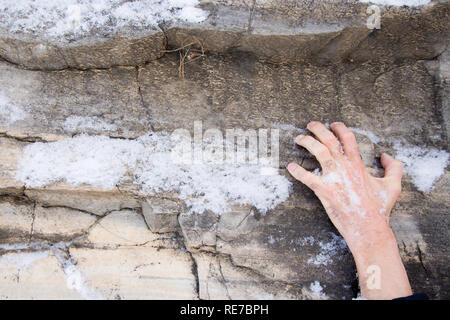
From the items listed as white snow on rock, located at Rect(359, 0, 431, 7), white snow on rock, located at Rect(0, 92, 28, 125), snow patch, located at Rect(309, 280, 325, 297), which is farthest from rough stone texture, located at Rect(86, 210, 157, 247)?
white snow on rock, located at Rect(359, 0, 431, 7)

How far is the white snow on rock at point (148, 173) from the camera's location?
5.24ft

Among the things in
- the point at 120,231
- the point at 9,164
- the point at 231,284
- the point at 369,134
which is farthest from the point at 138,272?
the point at 369,134

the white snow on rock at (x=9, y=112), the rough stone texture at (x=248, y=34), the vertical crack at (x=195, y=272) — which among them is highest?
the rough stone texture at (x=248, y=34)

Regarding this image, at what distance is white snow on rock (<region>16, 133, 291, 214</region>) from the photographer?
1599 mm

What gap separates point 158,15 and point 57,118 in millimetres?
578

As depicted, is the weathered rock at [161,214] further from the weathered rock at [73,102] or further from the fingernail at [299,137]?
the fingernail at [299,137]

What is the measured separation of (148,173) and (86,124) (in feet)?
1.08

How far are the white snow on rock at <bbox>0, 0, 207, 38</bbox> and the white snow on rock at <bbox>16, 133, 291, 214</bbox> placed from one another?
0.45 m

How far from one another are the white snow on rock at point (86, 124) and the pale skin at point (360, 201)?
74cm

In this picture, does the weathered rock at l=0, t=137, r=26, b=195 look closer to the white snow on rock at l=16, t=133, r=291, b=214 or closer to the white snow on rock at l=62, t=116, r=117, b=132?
the white snow on rock at l=16, t=133, r=291, b=214

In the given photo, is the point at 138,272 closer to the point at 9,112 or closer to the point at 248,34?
the point at 9,112

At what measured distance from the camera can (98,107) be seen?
5.63 ft

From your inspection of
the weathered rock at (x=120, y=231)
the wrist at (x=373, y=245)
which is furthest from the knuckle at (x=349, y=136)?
the weathered rock at (x=120, y=231)

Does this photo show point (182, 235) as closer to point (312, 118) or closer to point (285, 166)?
→ point (285, 166)
